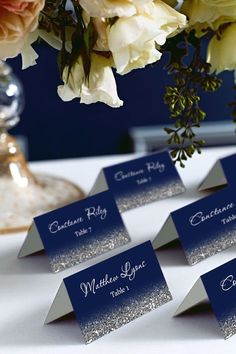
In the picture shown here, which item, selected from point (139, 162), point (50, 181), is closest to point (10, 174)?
point (50, 181)

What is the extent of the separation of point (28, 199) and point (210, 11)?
0.49 metres

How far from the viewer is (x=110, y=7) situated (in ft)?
2.46

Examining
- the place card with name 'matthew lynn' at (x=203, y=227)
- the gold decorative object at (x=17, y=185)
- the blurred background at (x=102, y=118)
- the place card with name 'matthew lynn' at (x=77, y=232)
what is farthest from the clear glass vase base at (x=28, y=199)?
the blurred background at (x=102, y=118)

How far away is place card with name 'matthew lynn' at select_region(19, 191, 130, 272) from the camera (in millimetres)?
988

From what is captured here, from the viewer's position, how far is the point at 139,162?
1.22m

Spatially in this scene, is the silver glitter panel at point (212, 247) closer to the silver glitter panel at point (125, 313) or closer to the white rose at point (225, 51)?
the silver glitter panel at point (125, 313)

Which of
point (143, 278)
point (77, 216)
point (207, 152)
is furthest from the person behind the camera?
point (207, 152)

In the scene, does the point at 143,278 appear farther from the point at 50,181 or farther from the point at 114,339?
the point at 50,181

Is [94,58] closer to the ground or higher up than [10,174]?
higher up

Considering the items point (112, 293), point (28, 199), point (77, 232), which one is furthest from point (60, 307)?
point (28, 199)

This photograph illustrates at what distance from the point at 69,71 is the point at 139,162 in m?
0.40

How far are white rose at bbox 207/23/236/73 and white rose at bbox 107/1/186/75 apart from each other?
0.10 meters

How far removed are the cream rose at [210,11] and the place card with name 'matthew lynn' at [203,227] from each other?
0.78 ft

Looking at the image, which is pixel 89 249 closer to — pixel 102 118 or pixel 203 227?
pixel 203 227
